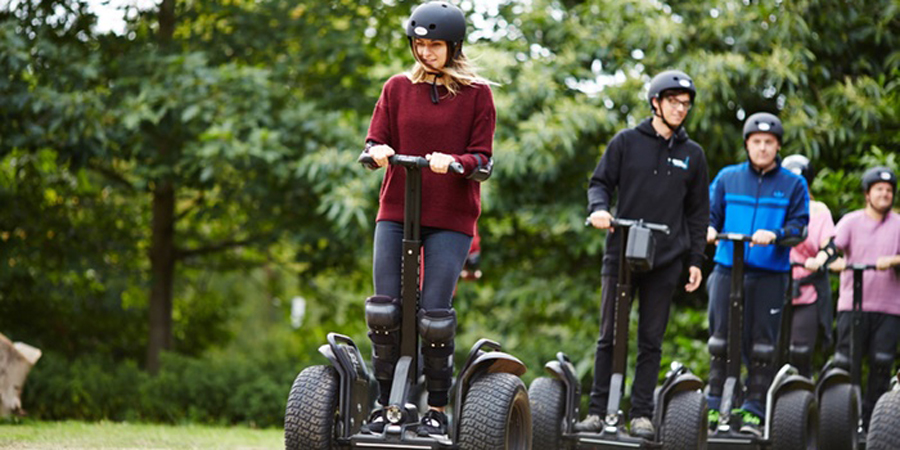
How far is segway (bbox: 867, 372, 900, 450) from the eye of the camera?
17.4ft

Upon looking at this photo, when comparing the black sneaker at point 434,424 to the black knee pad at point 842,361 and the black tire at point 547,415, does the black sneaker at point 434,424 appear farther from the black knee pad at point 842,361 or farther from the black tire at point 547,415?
the black knee pad at point 842,361

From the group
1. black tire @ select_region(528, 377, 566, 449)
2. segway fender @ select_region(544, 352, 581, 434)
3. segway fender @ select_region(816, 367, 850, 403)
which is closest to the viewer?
black tire @ select_region(528, 377, 566, 449)

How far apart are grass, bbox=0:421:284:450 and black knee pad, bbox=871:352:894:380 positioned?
4.13 metres

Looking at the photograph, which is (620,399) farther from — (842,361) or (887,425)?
(842,361)

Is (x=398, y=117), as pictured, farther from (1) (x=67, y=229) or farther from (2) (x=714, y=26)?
(1) (x=67, y=229)

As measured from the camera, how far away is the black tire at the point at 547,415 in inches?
244

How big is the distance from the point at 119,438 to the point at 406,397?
9.12ft

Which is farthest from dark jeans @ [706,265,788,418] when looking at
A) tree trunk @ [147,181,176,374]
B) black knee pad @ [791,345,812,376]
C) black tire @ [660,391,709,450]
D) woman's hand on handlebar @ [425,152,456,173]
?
tree trunk @ [147,181,176,374]

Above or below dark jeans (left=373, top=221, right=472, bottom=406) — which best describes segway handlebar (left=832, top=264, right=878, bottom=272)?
above

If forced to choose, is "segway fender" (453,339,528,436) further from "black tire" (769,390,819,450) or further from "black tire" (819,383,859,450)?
"black tire" (819,383,859,450)

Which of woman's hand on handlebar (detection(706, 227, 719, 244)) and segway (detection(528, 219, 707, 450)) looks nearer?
segway (detection(528, 219, 707, 450))

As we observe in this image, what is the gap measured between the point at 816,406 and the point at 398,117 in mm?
3419

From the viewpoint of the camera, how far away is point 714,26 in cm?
1082

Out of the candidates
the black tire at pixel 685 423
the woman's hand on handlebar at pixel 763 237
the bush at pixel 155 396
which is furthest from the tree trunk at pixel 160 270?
the black tire at pixel 685 423
